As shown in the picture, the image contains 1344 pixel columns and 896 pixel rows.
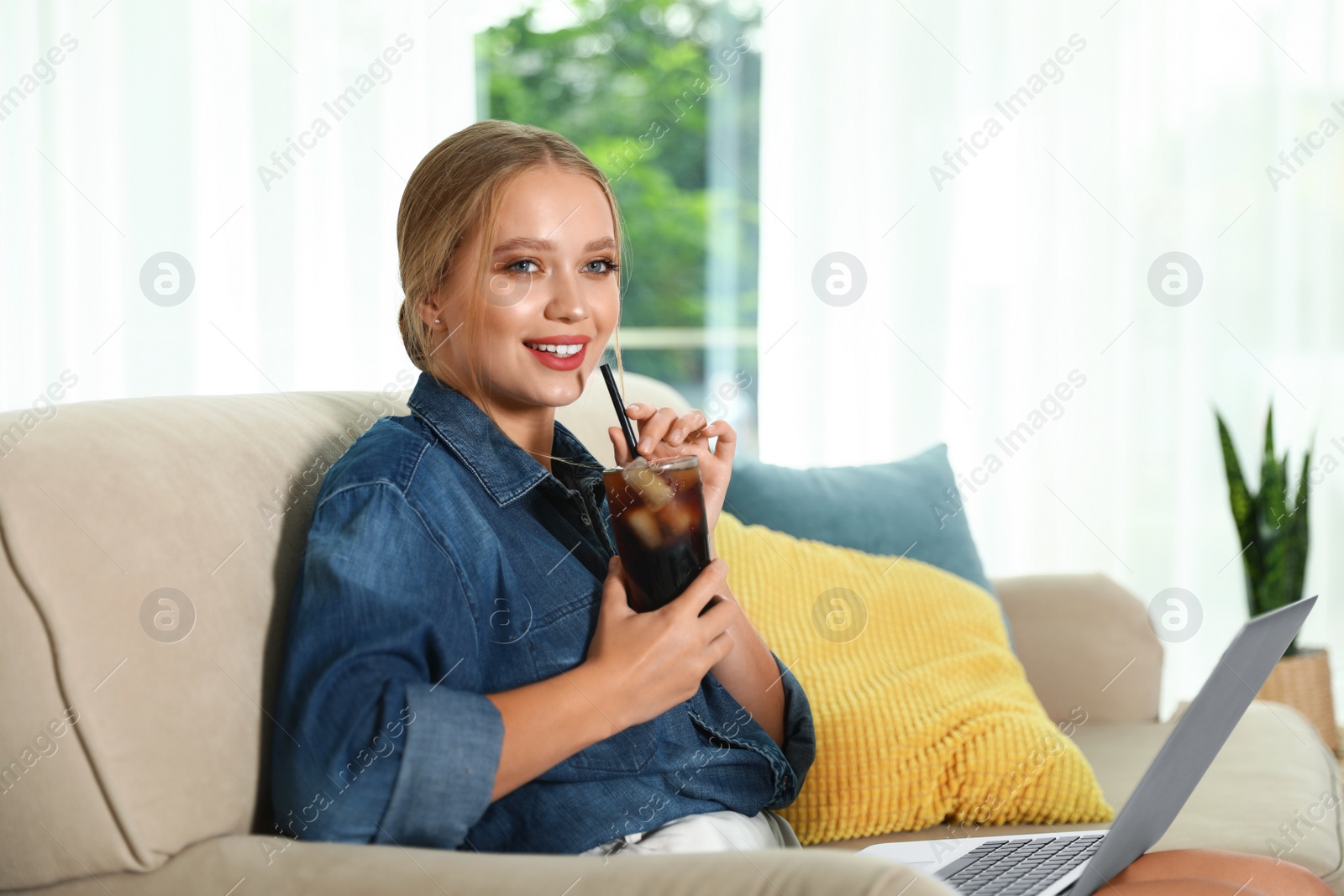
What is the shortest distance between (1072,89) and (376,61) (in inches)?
76.0

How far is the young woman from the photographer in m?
0.86

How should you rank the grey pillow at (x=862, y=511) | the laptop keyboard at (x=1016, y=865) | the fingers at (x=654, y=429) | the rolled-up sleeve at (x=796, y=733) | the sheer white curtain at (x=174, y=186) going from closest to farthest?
the laptop keyboard at (x=1016, y=865) < the fingers at (x=654, y=429) < the rolled-up sleeve at (x=796, y=733) < the grey pillow at (x=862, y=511) < the sheer white curtain at (x=174, y=186)

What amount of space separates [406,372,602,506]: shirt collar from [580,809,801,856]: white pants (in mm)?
335

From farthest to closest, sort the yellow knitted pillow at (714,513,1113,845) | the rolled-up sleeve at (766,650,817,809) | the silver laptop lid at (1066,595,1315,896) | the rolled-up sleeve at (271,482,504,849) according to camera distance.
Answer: the yellow knitted pillow at (714,513,1113,845) → the rolled-up sleeve at (766,650,817,809) → the silver laptop lid at (1066,595,1315,896) → the rolled-up sleeve at (271,482,504,849)

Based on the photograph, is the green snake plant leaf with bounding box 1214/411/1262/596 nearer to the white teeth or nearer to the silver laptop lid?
the silver laptop lid

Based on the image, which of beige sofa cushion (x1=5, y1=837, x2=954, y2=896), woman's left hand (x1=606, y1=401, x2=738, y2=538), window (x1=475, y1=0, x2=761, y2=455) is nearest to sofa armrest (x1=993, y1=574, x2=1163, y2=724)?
woman's left hand (x1=606, y1=401, x2=738, y2=538)

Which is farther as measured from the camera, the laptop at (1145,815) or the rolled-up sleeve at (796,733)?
the rolled-up sleeve at (796,733)

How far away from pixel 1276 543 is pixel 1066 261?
959mm

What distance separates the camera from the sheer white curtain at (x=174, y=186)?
282 cm

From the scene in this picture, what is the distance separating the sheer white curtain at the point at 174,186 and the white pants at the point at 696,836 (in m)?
2.22

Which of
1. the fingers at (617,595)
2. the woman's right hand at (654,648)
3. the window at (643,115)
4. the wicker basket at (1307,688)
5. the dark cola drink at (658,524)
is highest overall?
the window at (643,115)

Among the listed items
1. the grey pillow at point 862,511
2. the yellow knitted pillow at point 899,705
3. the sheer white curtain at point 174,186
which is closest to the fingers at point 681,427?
the yellow knitted pillow at point 899,705

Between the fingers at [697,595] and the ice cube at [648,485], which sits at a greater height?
the ice cube at [648,485]

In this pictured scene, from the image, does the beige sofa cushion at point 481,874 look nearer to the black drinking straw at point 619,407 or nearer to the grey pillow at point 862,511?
the black drinking straw at point 619,407
